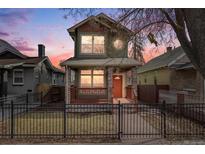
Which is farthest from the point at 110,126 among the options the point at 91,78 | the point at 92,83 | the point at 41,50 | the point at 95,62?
the point at 91,78

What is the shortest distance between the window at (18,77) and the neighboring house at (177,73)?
27.5 feet

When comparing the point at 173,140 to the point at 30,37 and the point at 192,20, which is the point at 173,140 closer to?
the point at 192,20

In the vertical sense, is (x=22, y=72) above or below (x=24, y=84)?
above

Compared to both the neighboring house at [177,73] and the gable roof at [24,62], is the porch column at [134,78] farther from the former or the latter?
the gable roof at [24,62]

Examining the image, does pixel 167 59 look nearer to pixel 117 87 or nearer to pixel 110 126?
pixel 117 87

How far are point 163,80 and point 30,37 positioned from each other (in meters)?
11.1

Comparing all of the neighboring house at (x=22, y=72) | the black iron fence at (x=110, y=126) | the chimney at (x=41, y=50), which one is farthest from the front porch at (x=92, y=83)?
the black iron fence at (x=110, y=126)

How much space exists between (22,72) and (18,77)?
0.64 meters

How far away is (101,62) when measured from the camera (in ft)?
61.8

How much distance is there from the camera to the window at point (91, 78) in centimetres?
1989

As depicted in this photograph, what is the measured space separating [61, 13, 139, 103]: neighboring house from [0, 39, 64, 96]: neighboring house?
5.41 feet

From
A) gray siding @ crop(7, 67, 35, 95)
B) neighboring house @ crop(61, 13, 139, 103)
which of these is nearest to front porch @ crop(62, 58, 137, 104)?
neighboring house @ crop(61, 13, 139, 103)
